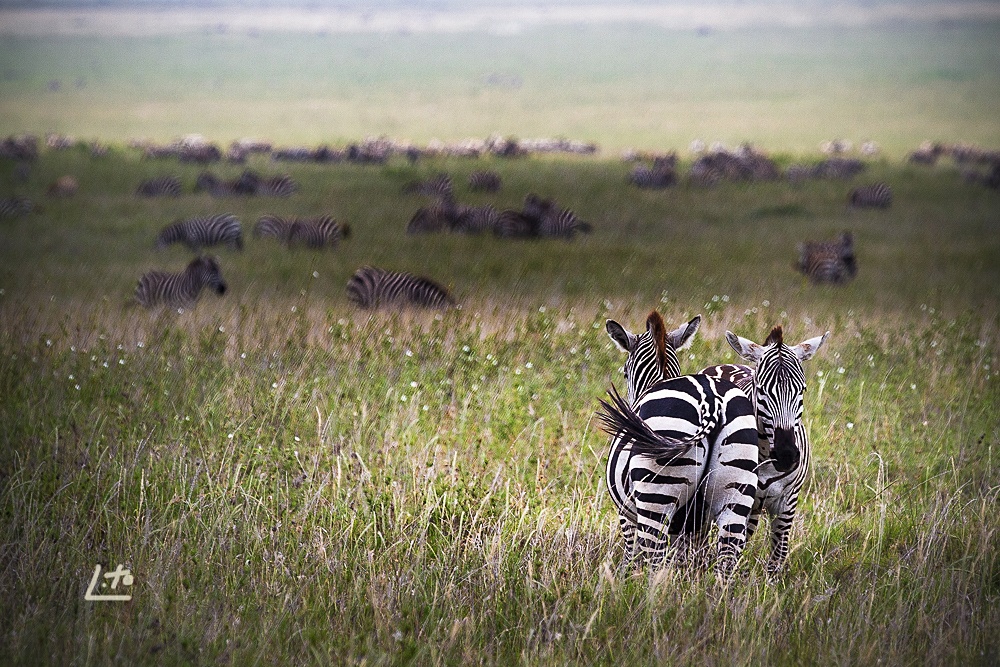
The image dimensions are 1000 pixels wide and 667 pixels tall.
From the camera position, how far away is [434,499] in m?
5.48

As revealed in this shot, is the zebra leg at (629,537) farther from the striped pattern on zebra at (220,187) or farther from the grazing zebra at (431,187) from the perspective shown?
the striped pattern on zebra at (220,187)

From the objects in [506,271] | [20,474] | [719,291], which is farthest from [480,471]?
[506,271]

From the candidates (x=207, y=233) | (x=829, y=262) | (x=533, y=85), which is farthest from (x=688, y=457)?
(x=533, y=85)

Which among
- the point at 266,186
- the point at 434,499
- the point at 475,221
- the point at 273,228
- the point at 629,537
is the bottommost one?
the point at 629,537

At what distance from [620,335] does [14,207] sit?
2109 cm

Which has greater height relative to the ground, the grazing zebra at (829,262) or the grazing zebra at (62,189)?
the grazing zebra at (62,189)

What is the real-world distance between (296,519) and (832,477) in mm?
3325

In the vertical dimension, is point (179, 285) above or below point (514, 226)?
below

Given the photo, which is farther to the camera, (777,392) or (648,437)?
(777,392)

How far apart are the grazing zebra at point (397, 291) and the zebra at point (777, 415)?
790 centimetres

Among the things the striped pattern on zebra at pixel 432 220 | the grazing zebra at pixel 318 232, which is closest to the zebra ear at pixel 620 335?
the grazing zebra at pixel 318 232

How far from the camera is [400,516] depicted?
17.1 ft

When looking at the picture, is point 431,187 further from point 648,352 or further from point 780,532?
point 780,532

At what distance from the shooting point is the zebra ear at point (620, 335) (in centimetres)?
457
